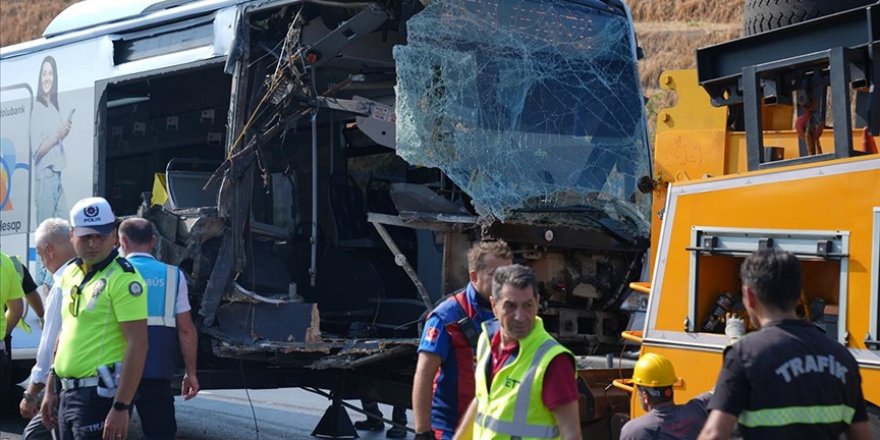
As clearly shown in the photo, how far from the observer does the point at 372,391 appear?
27.7 feet

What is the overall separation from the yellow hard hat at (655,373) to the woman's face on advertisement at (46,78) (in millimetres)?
5832

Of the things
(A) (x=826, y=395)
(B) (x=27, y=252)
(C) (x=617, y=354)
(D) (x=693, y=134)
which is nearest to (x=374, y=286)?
(C) (x=617, y=354)

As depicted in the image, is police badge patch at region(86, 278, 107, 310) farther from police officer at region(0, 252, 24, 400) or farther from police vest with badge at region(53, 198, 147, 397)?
police officer at region(0, 252, 24, 400)

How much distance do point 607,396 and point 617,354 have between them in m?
1.92

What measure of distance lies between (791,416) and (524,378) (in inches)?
38.2

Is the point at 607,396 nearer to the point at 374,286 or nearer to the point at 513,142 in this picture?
the point at 513,142

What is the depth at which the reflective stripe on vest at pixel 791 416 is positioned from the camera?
3859 mm

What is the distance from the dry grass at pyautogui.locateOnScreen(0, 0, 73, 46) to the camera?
38.7 meters

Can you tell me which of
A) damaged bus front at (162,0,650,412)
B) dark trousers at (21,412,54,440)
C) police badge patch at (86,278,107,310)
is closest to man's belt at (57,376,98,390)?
police badge patch at (86,278,107,310)

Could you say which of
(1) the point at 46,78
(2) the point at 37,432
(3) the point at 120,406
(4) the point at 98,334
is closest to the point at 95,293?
(4) the point at 98,334

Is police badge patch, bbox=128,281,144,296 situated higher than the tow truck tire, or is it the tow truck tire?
the tow truck tire

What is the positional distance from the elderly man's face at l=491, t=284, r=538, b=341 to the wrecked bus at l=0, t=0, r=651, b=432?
95.5 inches

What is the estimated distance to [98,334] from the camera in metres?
5.88

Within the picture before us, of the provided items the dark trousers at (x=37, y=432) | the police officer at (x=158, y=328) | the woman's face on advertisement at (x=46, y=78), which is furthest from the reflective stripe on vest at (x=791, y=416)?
the woman's face on advertisement at (x=46, y=78)
